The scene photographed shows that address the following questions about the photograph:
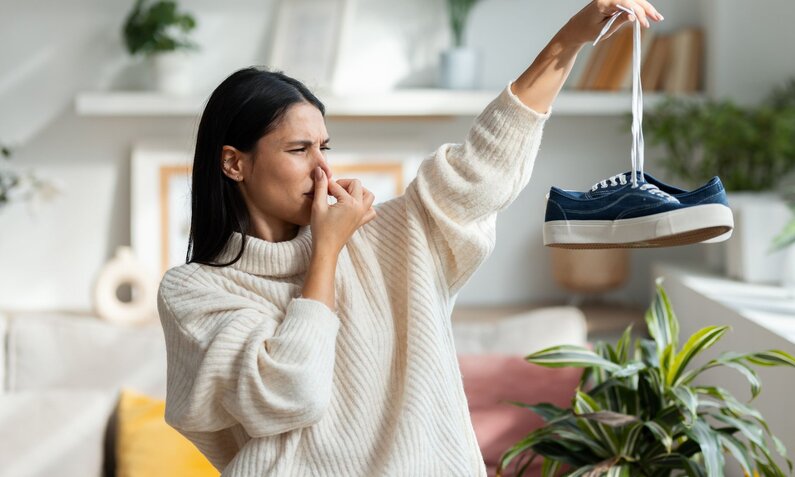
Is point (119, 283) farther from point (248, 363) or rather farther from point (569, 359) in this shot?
point (248, 363)

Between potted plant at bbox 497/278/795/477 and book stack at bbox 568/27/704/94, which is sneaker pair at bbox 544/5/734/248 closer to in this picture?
potted plant at bbox 497/278/795/477

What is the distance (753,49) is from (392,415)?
2.41 metres

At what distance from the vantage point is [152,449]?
2396 mm

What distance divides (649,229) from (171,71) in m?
2.50

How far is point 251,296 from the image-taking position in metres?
1.29

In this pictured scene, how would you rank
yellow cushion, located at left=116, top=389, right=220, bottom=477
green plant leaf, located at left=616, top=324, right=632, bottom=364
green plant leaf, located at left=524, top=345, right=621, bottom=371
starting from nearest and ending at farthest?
green plant leaf, located at left=524, top=345, right=621, bottom=371, green plant leaf, located at left=616, top=324, right=632, bottom=364, yellow cushion, located at left=116, top=389, right=220, bottom=477

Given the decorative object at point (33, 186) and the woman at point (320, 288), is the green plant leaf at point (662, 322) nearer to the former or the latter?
the woman at point (320, 288)

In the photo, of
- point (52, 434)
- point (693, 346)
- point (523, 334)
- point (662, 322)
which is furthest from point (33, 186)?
point (693, 346)

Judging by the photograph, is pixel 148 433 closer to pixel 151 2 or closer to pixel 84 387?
pixel 84 387

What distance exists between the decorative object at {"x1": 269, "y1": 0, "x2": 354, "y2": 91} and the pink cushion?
1.20 meters

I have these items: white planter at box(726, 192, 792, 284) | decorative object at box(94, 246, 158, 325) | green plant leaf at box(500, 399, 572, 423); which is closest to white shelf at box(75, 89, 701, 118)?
decorative object at box(94, 246, 158, 325)

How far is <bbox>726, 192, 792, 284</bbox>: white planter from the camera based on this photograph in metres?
2.65

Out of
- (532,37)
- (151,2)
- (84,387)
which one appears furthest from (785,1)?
(84,387)

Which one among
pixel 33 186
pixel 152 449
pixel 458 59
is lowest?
pixel 152 449
